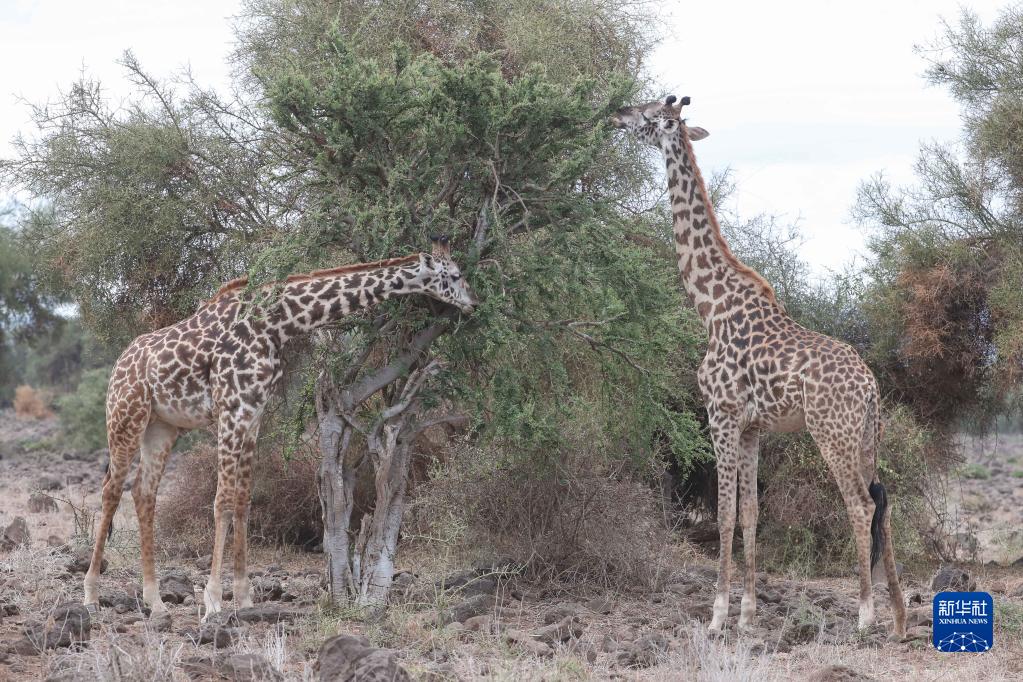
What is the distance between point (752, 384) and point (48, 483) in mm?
14466

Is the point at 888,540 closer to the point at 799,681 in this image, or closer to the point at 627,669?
the point at 799,681

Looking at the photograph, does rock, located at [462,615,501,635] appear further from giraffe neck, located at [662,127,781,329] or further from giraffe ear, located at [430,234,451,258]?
giraffe neck, located at [662,127,781,329]

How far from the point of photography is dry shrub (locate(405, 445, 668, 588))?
10.8 meters

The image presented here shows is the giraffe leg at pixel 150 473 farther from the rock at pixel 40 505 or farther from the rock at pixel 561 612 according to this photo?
the rock at pixel 40 505

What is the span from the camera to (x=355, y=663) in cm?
689

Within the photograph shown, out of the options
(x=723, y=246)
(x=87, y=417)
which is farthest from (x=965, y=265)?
(x=87, y=417)

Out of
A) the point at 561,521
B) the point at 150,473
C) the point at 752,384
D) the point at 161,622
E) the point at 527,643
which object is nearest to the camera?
the point at 527,643

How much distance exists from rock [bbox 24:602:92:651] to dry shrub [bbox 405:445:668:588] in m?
3.50

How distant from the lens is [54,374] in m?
50.0

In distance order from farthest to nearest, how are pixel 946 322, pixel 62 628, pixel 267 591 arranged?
pixel 946 322 → pixel 267 591 → pixel 62 628

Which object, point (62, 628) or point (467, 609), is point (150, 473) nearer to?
point (62, 628)

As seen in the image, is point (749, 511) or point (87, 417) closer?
point (749, 511)

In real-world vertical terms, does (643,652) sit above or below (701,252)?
below

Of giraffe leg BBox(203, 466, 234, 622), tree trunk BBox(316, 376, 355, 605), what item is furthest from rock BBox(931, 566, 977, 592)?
giraffe leg BBox(203, 466, 234, 622)
